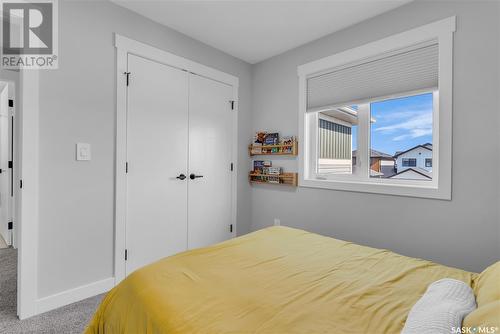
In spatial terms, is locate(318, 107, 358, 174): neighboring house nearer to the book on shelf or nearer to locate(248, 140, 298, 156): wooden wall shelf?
locate(248, 140, 298, 156): wooden wall shelf

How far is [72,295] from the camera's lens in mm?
1997

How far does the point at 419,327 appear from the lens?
0.69 metres

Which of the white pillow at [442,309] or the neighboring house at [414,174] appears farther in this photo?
the neighboring house at [414,174]

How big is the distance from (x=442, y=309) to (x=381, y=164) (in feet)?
6.34

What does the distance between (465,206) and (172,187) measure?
2.53 meters

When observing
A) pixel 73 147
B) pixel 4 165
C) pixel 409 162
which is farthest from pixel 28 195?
pixel 409 162

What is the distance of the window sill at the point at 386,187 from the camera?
6.54ft

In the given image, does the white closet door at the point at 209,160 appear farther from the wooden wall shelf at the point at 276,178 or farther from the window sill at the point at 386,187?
the window sill at the point at 386,187

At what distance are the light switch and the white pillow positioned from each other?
2.28 meters

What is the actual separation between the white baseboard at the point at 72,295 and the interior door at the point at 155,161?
210 mm

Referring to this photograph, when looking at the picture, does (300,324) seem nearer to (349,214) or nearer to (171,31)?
(349,214)

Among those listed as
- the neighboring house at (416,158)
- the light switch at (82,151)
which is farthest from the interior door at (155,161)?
the neighboring house at (416,158)

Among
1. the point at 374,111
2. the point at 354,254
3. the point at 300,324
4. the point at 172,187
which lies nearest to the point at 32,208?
the point at 172,187

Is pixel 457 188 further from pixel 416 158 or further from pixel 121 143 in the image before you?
pixel 121 143
